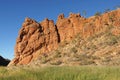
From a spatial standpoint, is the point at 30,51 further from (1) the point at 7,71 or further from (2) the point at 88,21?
(1) the point at 7,71

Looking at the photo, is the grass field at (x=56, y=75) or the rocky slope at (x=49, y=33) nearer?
the grass field at (x=56, y=75)

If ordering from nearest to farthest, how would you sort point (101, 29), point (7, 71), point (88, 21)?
point (7, 71), point (101, 29), point (88, 21)

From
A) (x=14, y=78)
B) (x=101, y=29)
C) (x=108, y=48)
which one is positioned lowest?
(x=14, y=78)

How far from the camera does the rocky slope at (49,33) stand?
10131 cm

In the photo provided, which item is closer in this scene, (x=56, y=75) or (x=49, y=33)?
(x=56, y=75)

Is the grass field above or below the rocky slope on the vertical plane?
below

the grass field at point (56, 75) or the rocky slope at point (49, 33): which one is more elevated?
the rocky slope at point (49, 33)

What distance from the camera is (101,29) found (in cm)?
9775

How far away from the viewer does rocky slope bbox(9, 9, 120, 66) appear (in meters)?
101

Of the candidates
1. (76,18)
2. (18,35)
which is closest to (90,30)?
(76,18)

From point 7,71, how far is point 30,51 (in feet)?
313

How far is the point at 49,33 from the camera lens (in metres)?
109

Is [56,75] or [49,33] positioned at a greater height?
[49,33]

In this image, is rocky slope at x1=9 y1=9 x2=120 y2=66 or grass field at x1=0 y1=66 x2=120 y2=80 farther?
rocky slope at x1=9 y1=9 x2=120 y2=66
